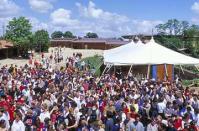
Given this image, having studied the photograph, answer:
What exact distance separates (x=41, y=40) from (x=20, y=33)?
37.8 feet

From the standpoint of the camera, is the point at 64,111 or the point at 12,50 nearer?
the point at 64,111

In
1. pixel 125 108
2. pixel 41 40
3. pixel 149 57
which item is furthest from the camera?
pixel 41 40

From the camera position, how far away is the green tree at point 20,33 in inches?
2724

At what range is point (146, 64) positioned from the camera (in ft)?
112

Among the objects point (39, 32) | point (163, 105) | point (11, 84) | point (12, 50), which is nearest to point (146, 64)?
point (11, 84)

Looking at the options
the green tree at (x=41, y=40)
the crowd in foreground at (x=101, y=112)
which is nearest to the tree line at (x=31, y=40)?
the green tree at (x=41, y=40)

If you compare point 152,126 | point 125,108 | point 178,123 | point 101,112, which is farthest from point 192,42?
point 152,126

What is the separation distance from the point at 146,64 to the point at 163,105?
17.5 m

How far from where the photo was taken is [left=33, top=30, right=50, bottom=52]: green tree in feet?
262

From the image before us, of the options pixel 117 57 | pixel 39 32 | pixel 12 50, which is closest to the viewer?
pixel 117 57

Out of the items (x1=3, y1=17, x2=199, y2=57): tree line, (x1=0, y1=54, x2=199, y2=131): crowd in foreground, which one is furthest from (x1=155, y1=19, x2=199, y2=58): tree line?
(x1=0, y1=54, x2=199, y2=131): crowd in foreground

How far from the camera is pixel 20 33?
229 feet

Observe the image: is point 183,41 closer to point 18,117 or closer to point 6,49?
point 6,49

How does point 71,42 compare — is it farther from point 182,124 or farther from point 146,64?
point 182,124
